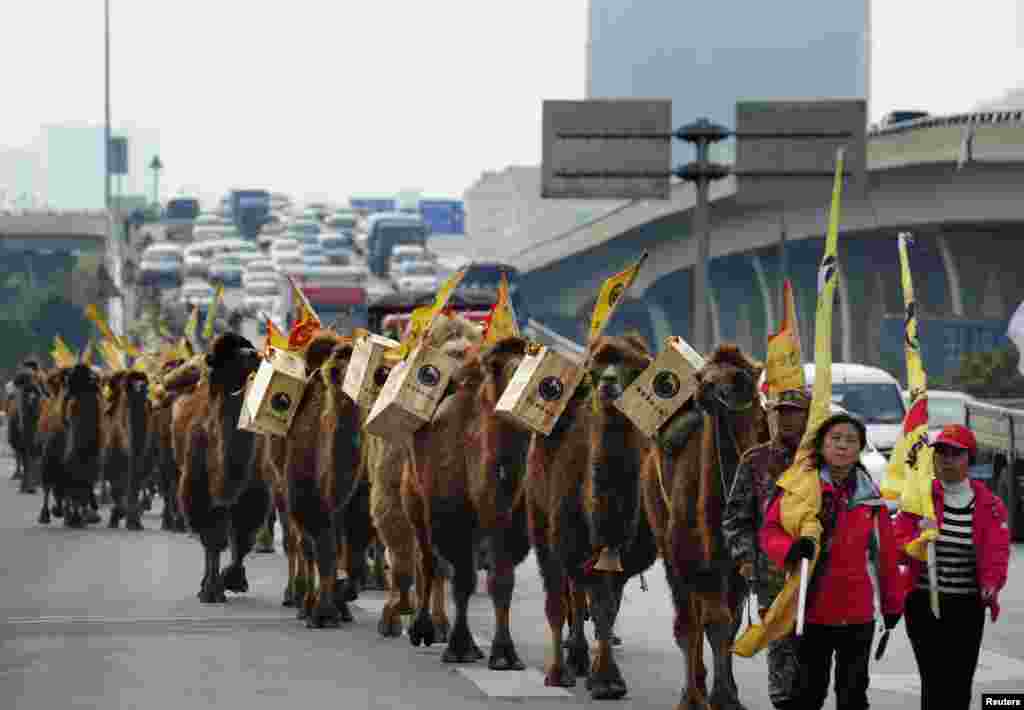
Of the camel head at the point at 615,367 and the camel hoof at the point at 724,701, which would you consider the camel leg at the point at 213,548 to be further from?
the camel hoof at the point at 724,701

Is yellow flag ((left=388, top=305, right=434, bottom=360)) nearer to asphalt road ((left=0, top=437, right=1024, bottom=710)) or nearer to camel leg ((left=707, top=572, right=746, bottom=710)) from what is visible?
asphalt road ((left=0, top=437, right=1024, bottom=710))

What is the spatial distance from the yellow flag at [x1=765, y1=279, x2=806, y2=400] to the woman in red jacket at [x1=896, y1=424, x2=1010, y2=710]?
0.87 meters

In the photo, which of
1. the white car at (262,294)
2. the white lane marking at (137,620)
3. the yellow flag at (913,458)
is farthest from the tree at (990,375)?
the white car at (262,294)

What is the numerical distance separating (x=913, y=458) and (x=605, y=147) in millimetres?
28135

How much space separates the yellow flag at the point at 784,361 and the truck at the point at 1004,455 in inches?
611

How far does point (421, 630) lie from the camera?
55.1ft

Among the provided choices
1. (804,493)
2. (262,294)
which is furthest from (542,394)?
(262,294)

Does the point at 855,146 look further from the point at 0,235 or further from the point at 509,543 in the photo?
the point at 0,235

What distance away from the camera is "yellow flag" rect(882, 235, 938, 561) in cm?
1159

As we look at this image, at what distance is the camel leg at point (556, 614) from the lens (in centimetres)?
1466

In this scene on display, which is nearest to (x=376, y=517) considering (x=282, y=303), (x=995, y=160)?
(x=995, y=160)

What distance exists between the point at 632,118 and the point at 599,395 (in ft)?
82.3

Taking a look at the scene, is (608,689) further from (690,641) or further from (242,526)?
(242,526)

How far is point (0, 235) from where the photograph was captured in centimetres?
15700
